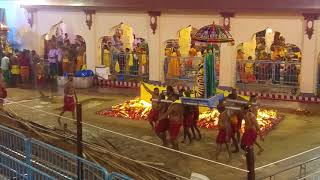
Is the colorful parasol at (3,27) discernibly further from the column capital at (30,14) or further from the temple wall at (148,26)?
the column capital at (30,14)

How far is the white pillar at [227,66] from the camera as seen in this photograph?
21.0 metres

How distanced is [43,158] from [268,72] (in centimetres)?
1211

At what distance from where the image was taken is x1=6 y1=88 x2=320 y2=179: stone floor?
42.0 feet

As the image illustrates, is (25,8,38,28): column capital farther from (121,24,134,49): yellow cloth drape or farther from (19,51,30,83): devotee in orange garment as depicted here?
(121,24,134,49): yellow cloth drape

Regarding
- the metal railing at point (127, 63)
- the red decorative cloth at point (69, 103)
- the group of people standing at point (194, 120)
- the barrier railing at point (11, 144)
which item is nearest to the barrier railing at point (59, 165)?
the barrier railing at point (11, 144)

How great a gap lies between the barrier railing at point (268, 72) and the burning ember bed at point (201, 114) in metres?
2.63

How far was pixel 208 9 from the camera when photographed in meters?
20.8

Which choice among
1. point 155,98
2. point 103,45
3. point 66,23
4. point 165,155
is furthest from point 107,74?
point 165,155

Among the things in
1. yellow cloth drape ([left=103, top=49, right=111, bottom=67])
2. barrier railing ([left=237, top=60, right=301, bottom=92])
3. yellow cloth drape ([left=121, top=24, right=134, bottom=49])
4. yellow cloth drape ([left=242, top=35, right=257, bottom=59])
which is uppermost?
yellow cloth drape ([left=121, top=24, right=134, bottom=49])

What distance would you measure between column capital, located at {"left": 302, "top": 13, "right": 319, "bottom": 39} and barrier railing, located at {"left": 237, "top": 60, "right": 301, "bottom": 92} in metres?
1.66

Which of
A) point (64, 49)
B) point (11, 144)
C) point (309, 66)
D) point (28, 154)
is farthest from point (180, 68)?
point (28, 154)

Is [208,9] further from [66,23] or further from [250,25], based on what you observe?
[66,23]

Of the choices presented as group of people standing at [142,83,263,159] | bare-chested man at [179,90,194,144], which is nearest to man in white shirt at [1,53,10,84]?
group of people standing at [142,83,263,159]

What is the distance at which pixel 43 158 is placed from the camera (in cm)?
1109
